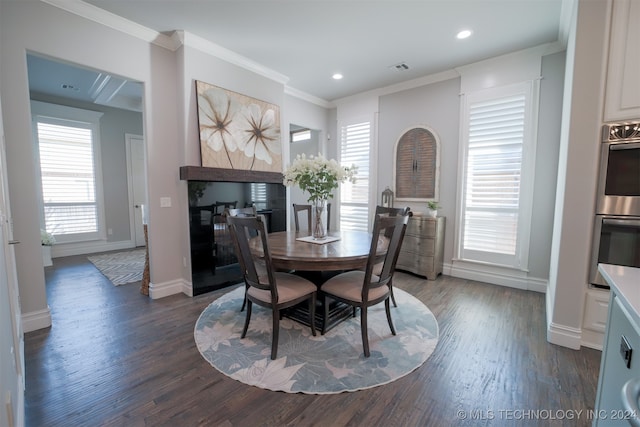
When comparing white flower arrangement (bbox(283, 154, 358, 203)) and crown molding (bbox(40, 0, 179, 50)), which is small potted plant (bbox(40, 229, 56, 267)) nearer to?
crown molding (bbox(40, 0, 179, 50))

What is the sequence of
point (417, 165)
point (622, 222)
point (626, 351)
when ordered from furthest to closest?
point (417, 165) → point (622, 222) → point (626, 351)

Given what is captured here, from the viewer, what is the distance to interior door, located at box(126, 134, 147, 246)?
Answer: 18.7 ft

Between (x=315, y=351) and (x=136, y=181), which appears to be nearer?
(x=315, y=351)

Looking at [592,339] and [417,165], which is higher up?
[417,165]

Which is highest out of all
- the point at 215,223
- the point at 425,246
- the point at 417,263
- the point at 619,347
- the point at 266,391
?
the point at 215,223

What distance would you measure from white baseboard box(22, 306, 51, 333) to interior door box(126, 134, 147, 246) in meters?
3.67

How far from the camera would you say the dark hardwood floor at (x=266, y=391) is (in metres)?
1.48

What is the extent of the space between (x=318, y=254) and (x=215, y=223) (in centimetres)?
186

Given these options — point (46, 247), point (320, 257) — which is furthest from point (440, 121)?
point (46, 247)

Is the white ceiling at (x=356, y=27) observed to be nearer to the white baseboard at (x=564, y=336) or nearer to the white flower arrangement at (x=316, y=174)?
the white flower arrangement at (x=316, y=174)

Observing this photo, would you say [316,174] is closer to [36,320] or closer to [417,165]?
[417,165]

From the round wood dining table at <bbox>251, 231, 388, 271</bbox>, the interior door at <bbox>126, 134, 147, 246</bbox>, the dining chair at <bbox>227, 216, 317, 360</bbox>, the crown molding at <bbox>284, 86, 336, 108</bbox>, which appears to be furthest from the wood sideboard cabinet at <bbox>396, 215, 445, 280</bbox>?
the interior door at <bbox>126, 134, 147, 246</bbox>

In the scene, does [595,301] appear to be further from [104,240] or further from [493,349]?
[104,240]

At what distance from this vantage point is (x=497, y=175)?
3492 mm
